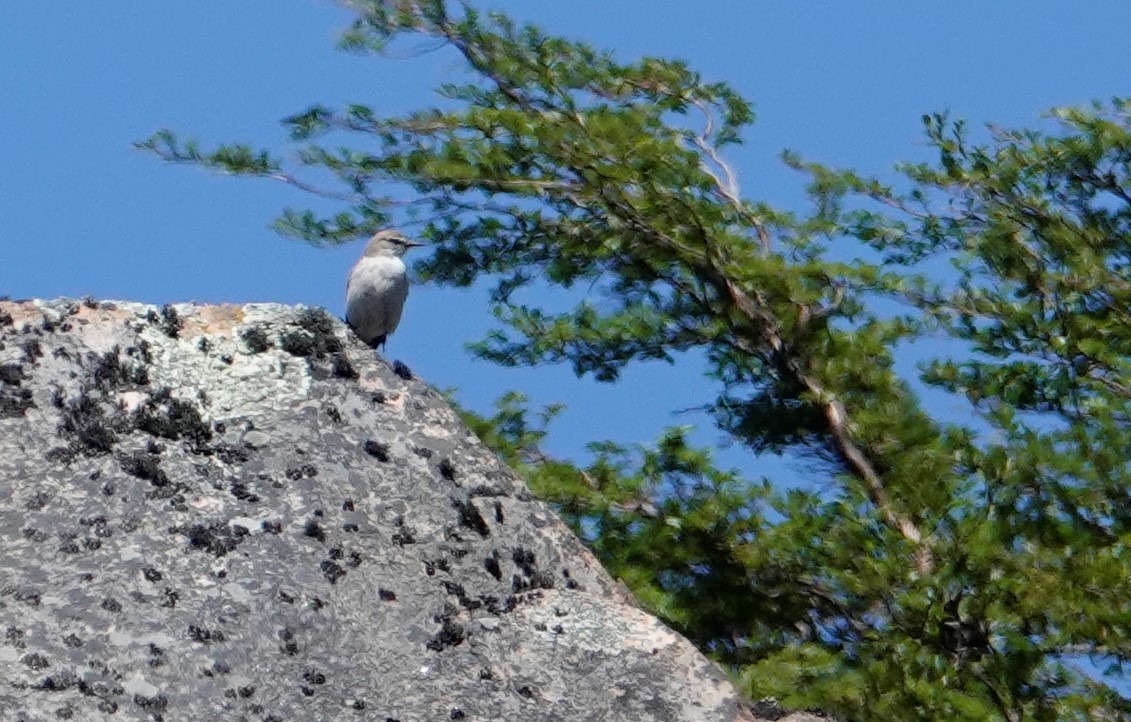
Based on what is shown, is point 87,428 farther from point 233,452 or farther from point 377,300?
point 377,300

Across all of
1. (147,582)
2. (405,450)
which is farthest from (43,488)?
(405,450)

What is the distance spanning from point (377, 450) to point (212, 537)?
62 cm

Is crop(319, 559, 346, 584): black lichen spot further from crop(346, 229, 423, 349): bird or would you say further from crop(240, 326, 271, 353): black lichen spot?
crop(346, 229, 423, 349): bird

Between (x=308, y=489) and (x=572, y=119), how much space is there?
9.22 meters

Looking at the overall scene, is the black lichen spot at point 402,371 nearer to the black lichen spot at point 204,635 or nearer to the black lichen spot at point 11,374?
the black lichen spot at point 11,374

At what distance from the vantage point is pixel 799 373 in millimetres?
12867

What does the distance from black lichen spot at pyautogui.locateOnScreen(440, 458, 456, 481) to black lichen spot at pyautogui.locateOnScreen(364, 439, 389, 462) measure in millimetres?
162

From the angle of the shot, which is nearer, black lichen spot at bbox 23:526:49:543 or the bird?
black lichen spot at bbox 23:526:49:543

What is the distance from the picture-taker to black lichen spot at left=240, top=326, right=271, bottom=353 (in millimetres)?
5266

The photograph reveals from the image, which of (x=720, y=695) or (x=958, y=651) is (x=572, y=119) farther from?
(x=720, y=695)

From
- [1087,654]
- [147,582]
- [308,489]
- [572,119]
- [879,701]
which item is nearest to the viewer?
[147,582]

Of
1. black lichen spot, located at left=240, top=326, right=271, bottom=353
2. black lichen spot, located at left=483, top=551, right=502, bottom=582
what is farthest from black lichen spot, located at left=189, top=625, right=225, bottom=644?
black lichen spot, located at left=240, top=326, right=271, bottom=353

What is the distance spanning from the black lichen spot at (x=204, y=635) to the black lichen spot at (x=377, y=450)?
0.85 m

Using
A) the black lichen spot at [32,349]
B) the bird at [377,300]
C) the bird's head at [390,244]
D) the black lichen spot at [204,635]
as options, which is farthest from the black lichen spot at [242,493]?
the bird's head at [390,244]
